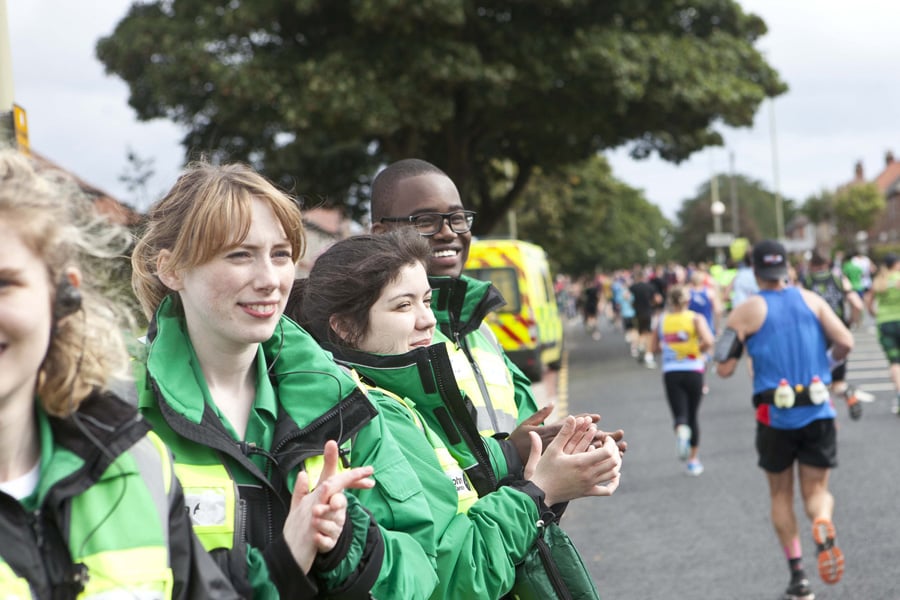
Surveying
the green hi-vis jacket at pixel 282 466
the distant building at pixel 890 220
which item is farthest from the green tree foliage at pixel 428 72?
the distant building at pixel 890 220

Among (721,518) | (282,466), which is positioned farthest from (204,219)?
(721,518)

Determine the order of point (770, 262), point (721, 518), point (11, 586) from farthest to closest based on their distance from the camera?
1. point (721, 518)
2. point (770, 262)
3. point (11, 586)

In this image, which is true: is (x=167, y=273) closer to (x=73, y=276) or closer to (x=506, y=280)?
(x=73, y=276)

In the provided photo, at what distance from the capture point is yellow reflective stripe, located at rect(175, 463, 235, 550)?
2.16m

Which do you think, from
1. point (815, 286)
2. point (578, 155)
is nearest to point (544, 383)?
point (815, 286)

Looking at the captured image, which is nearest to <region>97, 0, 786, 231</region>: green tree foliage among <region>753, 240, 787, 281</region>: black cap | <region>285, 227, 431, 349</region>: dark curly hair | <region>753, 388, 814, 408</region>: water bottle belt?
<region>753, 240, 787, 281</region>: black cap

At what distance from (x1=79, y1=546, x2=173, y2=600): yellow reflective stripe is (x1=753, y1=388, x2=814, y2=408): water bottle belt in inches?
214

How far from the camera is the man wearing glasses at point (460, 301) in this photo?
10.9ft

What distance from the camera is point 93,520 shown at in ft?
5.78

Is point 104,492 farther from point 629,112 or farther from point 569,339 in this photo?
point 569,339

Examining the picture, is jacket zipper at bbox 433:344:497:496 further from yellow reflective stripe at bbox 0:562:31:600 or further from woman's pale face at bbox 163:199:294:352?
yellow reflective stripe at bbox 0:562:31:600

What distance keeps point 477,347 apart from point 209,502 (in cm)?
151

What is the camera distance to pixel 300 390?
2449 mm

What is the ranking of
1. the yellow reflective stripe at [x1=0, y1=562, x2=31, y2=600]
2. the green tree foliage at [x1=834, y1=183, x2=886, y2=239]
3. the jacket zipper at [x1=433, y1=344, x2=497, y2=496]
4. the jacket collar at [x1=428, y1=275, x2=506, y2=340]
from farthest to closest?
the green tree foliage at [x1=834, y1=183, x2=886, y2=239] → the jacket collar at [x1=428, y1=275, x2=506, y2=340] → the jacket zipper at [x1=433, y1=344, x2=497, y2=496] → the yellow reflective stripe at [x1=0, y1=562, x2=31, y2=600]
